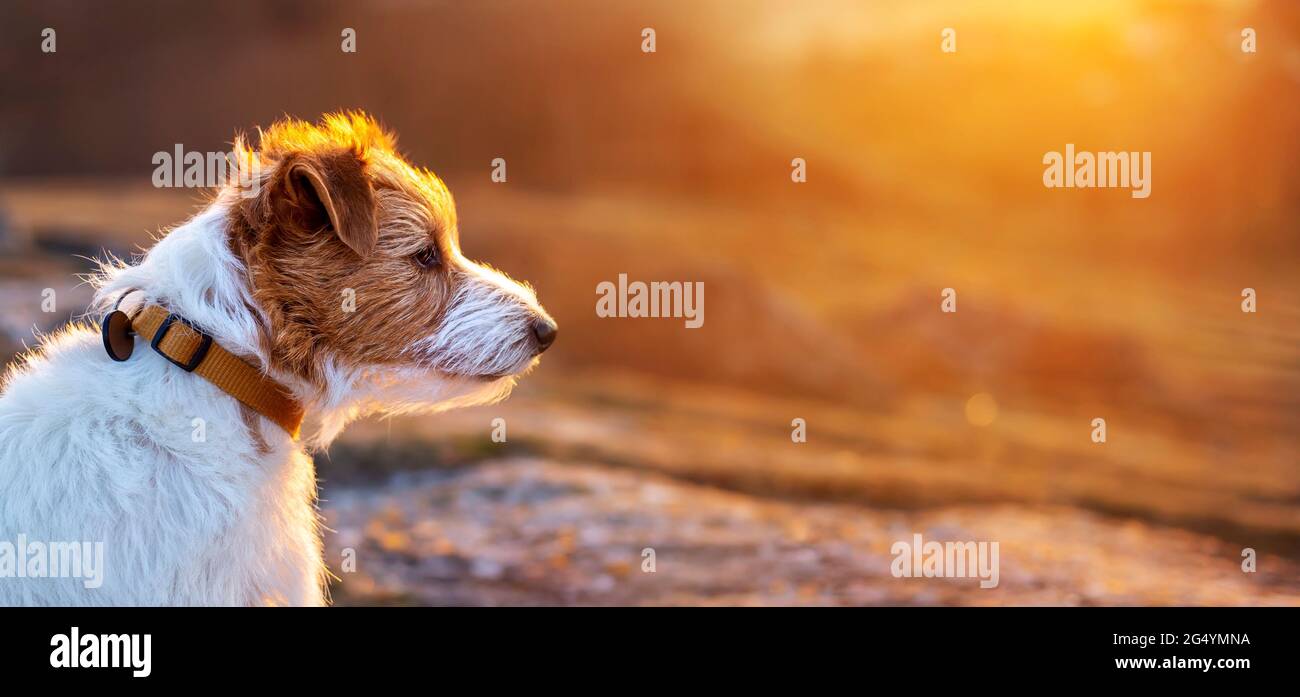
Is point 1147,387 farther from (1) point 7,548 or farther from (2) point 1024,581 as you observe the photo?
(1) point 7,548

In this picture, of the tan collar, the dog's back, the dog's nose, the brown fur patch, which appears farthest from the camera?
the dog's nose

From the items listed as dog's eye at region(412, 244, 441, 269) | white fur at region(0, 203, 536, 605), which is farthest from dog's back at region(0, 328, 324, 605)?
dog's eye at region(412, 244, 441, 269)

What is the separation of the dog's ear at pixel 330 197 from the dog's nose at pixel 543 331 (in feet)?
2.31

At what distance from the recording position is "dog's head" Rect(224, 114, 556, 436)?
3.71m

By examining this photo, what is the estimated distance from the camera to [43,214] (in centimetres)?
1449

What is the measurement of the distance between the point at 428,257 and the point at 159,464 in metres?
1.24

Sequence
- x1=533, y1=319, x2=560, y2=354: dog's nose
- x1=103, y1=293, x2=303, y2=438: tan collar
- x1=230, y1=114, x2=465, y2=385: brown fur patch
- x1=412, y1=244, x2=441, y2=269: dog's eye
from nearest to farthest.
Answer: x1=103, y1=293, x2=303, y2=438: tan collar, x1=230, y1=114, x2=465, y2=385: brown fur patch, x1=412, y1=244, x2=441, y2=269: dog's eye, x1=533, y1=319, x2=560, y2=354: dog's nose

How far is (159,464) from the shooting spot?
3439 mm

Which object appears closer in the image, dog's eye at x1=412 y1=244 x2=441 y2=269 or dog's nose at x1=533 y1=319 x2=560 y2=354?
dog's eye at x1=412 y1=244 x2=441 y2=269

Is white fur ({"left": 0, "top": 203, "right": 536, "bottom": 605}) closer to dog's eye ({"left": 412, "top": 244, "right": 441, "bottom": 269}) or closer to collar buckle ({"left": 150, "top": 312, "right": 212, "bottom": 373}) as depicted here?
collar buckle ({"left": 150, "top": 312, "right": 212, "bottom": 373})

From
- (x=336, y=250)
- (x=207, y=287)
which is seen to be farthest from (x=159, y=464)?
(x=336, y=250)

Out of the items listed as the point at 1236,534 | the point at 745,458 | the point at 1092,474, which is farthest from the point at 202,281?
the point at 1092,474

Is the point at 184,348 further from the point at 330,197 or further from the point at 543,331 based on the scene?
the point at 543,331
